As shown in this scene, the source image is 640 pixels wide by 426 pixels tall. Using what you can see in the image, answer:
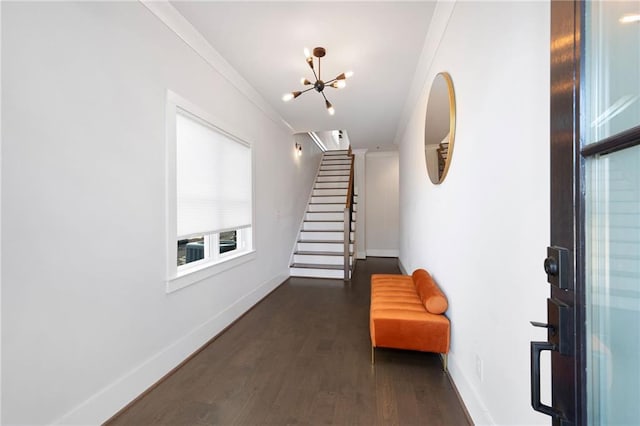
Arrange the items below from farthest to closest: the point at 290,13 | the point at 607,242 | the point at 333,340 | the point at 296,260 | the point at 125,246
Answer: the point at 296,260 < the point at 333,340 < the point at 290,13 < the point at 125,246 < the point at 607,242

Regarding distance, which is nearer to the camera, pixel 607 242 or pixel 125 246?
pixel 607 242

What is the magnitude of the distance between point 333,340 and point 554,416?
217cm

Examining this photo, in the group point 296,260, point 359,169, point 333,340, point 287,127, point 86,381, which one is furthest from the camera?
point 359,169

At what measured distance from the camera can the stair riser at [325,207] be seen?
6371 millimetres

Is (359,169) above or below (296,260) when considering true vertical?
above

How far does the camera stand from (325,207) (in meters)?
6.45

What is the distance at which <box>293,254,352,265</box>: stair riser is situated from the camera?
17.5 ft

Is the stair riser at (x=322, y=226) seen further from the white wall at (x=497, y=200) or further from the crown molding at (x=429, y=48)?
the white wall at (x=497, y=200)

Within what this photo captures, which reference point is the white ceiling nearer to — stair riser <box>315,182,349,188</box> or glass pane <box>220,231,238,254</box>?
glass pane <box>220,231,238,254</box>

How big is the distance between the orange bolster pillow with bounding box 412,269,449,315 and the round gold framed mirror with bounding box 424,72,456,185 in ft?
2.97

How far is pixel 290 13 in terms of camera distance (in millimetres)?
2141

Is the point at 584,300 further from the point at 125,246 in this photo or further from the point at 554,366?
the point at 125,246

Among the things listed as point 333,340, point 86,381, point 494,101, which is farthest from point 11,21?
point 333,340

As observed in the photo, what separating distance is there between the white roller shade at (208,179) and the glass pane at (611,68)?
2444 millimetres
